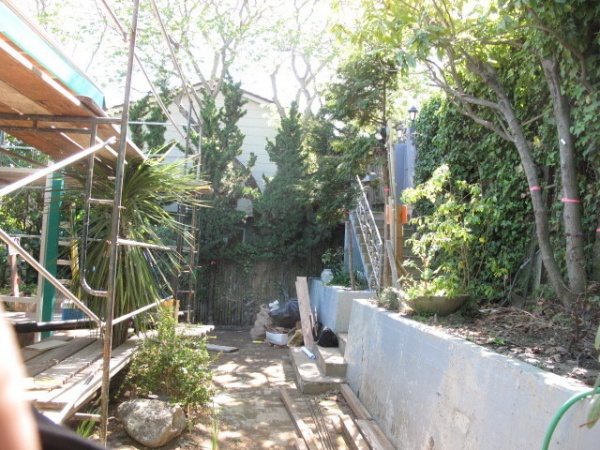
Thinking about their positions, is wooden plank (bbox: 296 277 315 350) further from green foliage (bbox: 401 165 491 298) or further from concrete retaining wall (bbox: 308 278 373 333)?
green foliage (bbox: 401 165 491 298)

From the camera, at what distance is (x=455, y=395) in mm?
3930

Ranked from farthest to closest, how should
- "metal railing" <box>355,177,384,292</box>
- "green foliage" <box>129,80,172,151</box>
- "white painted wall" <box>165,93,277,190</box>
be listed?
"white painted wall" <box>165,93,277,190</box> → "green foliage" <box>129,80,172,151</box> → "metal railing" <box>355,177,384,292</box>

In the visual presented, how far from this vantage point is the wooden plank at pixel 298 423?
17.6 ft

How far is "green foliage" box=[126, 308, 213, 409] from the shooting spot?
5328 mm

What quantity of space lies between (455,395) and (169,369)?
278 centimetres

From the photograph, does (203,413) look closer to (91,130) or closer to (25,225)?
→ (91,130)

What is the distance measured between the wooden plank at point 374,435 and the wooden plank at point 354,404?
0.20m

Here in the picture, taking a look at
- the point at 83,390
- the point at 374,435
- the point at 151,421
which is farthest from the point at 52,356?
the point at 374,435

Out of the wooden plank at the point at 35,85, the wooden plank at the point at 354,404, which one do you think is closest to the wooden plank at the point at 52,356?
the wooden plank at the point at 35,85

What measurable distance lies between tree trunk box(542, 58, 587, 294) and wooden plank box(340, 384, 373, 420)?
8.34 ft

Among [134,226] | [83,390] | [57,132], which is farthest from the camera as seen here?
[134,226]

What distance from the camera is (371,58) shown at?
397 inches

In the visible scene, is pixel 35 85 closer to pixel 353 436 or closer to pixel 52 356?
pixel 52 356

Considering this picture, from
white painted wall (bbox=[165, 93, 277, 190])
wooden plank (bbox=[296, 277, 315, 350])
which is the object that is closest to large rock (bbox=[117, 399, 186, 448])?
wooden plank (bbox=[296, 277, 315, 350])
